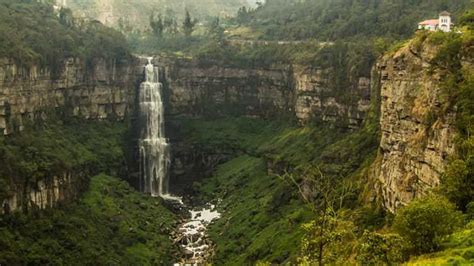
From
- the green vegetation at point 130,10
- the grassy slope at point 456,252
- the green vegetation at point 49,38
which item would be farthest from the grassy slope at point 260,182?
the green vegetation at point 130,10

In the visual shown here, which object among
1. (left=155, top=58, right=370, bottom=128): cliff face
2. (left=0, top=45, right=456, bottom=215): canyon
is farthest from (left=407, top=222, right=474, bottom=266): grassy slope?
(left=155, top=58, right=370, bottom=128): cliff face

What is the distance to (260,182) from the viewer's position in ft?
273

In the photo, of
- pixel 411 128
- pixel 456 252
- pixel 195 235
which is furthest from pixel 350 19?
pixel 456 252

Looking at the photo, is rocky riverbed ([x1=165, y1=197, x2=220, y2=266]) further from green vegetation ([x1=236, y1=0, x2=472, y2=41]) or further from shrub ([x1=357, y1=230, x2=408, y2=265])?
shrub ([x1=357, y1=230, x2=408, y2=265])

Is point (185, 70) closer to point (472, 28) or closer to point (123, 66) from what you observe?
point (123, 66)

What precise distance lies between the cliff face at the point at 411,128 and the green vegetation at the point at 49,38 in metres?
45.6

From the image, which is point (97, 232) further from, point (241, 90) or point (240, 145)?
point (241, 90)

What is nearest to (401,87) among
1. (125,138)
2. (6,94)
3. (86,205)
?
(86,205)

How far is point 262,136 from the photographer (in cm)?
9631

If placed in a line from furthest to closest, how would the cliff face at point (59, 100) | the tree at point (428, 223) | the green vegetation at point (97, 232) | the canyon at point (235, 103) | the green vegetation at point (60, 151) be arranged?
the cliff face at point (59, 100) → the green vegetation at point (60, 151) → the green vegetation at point (97, 232) → the canyon at point (235, 103) → the tree at point (428, 223)

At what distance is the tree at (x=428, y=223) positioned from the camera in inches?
1260

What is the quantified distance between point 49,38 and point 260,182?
32959 millimetres

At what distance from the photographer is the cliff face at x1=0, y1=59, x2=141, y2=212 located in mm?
63522

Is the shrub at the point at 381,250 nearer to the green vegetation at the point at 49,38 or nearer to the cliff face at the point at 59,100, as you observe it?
the cliff face at the point at 59,100
